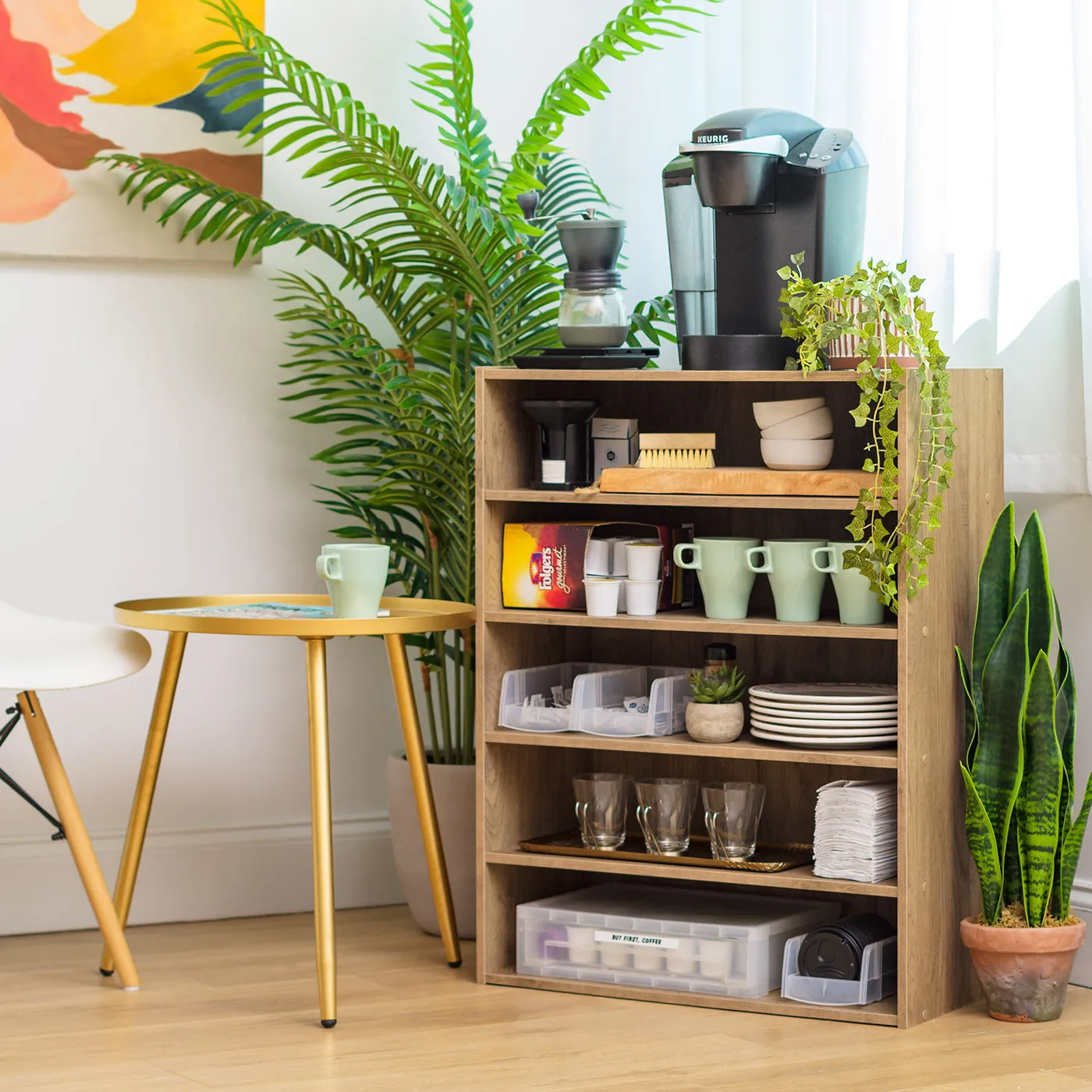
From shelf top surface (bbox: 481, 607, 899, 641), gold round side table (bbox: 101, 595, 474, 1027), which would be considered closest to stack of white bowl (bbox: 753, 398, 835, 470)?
shelf top surface (bbox: 481, 607, 899, 641)

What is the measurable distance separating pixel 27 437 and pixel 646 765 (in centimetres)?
130

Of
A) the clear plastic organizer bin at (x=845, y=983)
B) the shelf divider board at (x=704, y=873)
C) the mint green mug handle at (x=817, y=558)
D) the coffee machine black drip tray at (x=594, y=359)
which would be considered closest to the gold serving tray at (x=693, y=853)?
the shelf divider board at (x=704, y=873)

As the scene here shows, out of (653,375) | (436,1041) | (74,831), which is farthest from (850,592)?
(74,831)

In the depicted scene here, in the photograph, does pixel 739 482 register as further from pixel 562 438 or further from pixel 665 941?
pixel 665 941

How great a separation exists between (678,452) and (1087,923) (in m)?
1.00

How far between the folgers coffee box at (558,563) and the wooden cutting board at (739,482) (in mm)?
112

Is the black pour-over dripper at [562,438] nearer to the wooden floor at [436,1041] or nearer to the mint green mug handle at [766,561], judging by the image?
the mint green mug handle at [766,561]

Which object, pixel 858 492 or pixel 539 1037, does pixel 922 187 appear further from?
pixel 539 1037

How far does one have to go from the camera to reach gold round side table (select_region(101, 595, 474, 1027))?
94.4 inches

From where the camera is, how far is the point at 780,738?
2516mm

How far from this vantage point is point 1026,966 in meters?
2.42

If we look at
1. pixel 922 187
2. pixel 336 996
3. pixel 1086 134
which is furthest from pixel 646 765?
pixel 1086 134

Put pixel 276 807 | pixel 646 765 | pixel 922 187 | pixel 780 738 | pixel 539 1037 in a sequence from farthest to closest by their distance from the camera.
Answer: pixel 276 807
pixel 646 765
pixel 922 187
pixel 780 738
pixel 539 1037

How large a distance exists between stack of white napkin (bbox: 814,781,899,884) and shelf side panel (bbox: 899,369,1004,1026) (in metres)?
0.05
